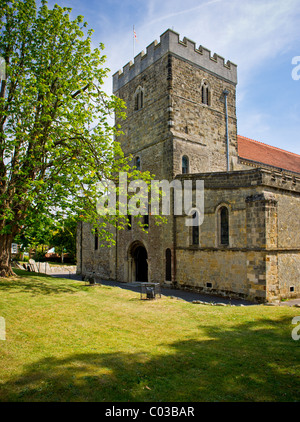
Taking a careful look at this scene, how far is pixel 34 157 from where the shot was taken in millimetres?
10719

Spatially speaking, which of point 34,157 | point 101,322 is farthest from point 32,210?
point 101,322

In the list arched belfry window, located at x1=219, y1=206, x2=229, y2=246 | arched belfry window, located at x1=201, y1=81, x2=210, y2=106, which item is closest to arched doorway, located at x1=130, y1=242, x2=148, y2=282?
arched belfry window, located at x1=219, y1=206, x2=229, y2=246

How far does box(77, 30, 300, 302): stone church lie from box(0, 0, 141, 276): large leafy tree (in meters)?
6.09

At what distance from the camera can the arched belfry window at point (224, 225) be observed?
15008 mm

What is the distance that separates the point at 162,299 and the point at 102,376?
23.3 feet

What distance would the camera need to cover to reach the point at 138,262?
21859 mm

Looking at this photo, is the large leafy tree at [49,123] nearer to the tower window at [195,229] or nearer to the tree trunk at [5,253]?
the tree trunk at [5,253]

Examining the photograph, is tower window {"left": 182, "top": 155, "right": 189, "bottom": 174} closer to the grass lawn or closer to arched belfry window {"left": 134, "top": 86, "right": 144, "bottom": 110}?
arched belfry window {"left": 134, "top": 86, "right": 144, "bottom": 110}

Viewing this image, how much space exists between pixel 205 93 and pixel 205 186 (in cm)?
887

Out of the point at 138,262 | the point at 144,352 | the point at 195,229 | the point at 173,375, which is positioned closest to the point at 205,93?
the point at 195,229

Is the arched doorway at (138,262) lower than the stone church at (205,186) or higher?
lower

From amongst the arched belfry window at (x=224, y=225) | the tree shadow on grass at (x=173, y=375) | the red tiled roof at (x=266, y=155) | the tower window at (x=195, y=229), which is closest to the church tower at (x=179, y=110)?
the red tiled roof at (x=266, y=155)

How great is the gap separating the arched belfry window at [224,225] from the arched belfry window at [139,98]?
10831 millimetres

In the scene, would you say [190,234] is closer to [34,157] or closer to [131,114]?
[34,157]
